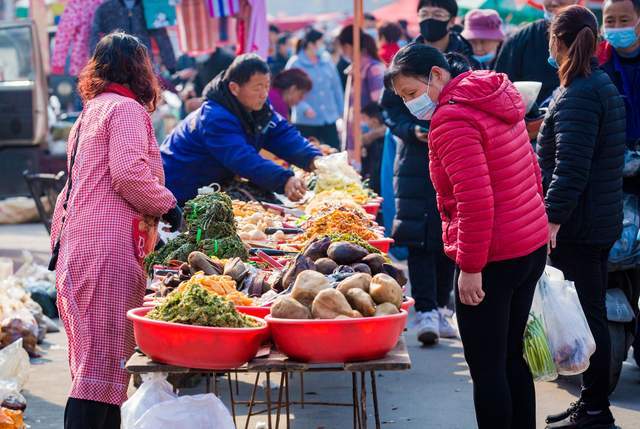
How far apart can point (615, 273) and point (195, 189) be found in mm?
2592

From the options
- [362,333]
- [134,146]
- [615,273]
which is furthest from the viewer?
[615,273]

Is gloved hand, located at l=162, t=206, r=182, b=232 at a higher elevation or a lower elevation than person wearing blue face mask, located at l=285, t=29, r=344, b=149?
higher

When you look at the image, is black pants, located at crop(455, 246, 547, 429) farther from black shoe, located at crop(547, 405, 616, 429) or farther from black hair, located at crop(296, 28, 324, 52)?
black hair, located at crop(296, 28, 324, 52)

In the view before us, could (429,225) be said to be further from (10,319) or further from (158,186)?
(158,186)

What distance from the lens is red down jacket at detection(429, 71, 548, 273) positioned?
13.0 feet

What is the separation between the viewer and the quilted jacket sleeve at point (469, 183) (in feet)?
13.0

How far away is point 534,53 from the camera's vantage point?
7184 mm

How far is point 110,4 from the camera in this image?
33.6 ft

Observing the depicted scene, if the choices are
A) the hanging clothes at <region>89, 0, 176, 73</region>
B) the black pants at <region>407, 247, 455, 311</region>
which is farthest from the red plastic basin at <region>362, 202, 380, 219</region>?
the hanging clothes at <region>89, 0, 176, 73</region>

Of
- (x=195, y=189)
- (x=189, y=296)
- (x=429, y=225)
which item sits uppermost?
(x=189, y=296)

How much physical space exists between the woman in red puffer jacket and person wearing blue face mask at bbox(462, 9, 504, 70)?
4961mm

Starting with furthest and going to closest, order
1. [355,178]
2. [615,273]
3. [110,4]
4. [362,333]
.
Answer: [110,4] < [355,178] < [615,273] < [362,333]

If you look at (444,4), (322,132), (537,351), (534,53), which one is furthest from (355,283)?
(322,132)

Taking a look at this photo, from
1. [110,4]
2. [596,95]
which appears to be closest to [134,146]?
[596,95]
